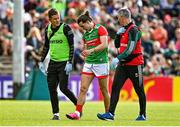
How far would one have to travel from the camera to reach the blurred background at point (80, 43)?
29625 mm

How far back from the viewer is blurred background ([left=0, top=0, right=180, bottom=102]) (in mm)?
29625

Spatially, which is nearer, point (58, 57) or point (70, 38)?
point (70, 38)

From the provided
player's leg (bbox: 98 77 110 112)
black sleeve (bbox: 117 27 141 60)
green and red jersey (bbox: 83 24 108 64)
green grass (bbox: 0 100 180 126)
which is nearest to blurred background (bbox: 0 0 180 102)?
green grass (bbox: 0 100 180 126)

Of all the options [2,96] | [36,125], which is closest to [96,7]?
[2,96]

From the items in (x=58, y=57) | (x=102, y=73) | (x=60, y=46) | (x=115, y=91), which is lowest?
(x=115, y=91)

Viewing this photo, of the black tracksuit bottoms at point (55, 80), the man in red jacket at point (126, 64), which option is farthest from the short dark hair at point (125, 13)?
the black tracksuit bottoms at point (55, 80)

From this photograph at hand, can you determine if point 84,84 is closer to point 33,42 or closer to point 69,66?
point 69,66

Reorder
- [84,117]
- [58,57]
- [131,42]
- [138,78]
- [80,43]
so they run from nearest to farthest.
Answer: [131,42], [138,78], [58,57], [84,117], [80,43]

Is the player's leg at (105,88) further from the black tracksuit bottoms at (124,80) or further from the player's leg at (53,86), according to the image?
the player's leg at (53,86)

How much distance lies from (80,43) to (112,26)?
173 cm

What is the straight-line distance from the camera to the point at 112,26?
32.5m

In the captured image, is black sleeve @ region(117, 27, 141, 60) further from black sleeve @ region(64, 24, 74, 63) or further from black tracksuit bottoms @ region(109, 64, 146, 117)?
black sleeve @ region(64, 24, 74, 63)

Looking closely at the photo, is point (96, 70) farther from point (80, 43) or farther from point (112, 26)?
point (112, 26)

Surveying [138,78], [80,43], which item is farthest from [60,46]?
[80,43]
